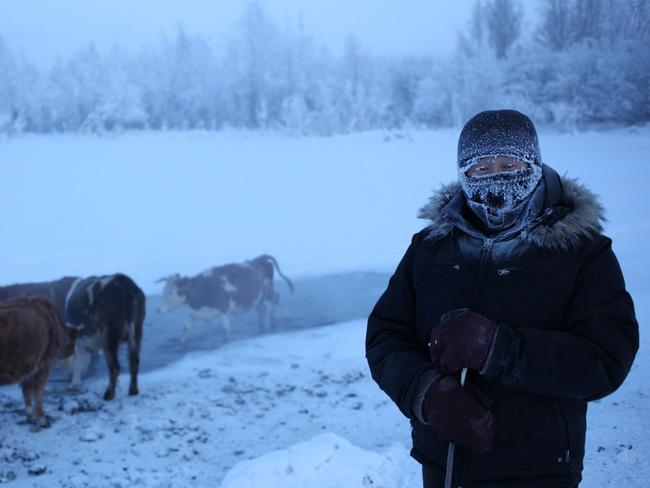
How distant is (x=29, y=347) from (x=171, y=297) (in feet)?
8.80

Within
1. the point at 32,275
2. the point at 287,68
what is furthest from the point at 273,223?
the point at 287,68

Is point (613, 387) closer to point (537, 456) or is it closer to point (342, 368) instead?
point (537, 456)

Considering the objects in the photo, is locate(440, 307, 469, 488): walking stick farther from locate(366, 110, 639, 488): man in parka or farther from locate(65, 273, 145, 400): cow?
locate(65, 273, 145, 400): cow

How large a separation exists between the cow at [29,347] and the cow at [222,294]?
2087 mm

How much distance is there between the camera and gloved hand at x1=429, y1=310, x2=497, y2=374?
1.39m

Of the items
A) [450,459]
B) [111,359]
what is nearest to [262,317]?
[111,359]

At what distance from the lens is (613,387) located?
1.39 meters

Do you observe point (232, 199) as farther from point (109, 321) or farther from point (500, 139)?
point (500, 139)

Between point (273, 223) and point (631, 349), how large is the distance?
30.6 ft

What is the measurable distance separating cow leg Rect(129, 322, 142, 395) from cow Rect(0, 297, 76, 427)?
0.70 metres

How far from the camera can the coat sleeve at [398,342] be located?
1.55 metres

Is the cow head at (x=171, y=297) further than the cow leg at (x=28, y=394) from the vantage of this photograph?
Yes

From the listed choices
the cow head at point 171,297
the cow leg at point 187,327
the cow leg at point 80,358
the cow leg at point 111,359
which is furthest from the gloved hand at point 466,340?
the cow head at point 171,297

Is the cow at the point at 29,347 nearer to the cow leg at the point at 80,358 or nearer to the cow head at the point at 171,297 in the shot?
the cow leg at the point at 80,358
